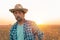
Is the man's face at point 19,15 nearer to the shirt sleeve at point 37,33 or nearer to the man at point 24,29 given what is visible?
the man at point 24,29

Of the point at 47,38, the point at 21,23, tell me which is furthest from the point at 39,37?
the point at 47,38

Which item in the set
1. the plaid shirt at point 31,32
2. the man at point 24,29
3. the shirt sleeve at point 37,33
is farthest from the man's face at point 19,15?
the shirt sleeve at point 37,33

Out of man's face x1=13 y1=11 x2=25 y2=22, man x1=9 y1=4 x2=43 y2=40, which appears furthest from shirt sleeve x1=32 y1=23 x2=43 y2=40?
man's face x1=13 y1=11 x2=25 y2=22

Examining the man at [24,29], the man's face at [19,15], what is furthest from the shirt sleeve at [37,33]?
the man's face at [19,15]

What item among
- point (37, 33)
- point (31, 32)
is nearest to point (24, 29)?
point (31, 32)

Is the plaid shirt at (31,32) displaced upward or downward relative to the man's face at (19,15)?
downward

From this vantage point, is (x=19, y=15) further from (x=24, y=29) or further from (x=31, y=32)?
(x=31, y=32)

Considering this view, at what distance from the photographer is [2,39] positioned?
13297 millimetres

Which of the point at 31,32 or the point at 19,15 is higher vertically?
the point at 19,15

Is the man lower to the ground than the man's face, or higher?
lower

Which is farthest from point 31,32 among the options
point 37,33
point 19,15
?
point 19,15

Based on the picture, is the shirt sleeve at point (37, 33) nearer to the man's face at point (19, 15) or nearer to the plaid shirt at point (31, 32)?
the plaid shirt at point (31, 32)

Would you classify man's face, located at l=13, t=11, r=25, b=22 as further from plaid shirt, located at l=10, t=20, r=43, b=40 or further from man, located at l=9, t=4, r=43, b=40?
plaid shirt, located at l=10, t=20, r=43, b=40

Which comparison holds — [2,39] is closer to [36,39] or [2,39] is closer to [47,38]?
[47,38]
